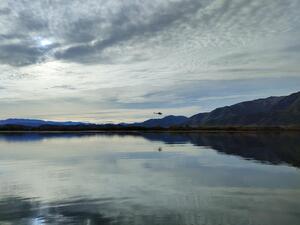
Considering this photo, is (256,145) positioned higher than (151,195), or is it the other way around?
(256,145)

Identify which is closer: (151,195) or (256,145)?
(151,195)

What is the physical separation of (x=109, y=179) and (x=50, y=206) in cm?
1023

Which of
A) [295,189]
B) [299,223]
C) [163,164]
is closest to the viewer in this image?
[299,223]

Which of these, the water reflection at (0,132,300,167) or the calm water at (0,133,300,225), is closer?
the calm water at (0,133,300,225)

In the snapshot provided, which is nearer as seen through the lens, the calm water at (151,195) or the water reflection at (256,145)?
the calm water at (151,195)

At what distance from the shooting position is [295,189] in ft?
85.6

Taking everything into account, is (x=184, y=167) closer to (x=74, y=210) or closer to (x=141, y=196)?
(x=141, y=196)

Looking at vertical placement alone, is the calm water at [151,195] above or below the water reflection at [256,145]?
below

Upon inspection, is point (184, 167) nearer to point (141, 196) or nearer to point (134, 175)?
point (134, 175)

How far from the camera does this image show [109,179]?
31.2 metres

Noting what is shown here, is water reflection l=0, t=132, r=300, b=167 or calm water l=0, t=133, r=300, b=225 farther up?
water reflection l=0, t=132, r=300, b=167

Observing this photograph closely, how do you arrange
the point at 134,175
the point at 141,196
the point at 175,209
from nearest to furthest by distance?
the point at 175,209
the point at 141,196
the point at 134,175

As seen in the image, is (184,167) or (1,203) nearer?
(1,203)

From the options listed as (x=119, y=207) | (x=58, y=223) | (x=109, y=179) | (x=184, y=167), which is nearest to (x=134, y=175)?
(x=109, y=179)
